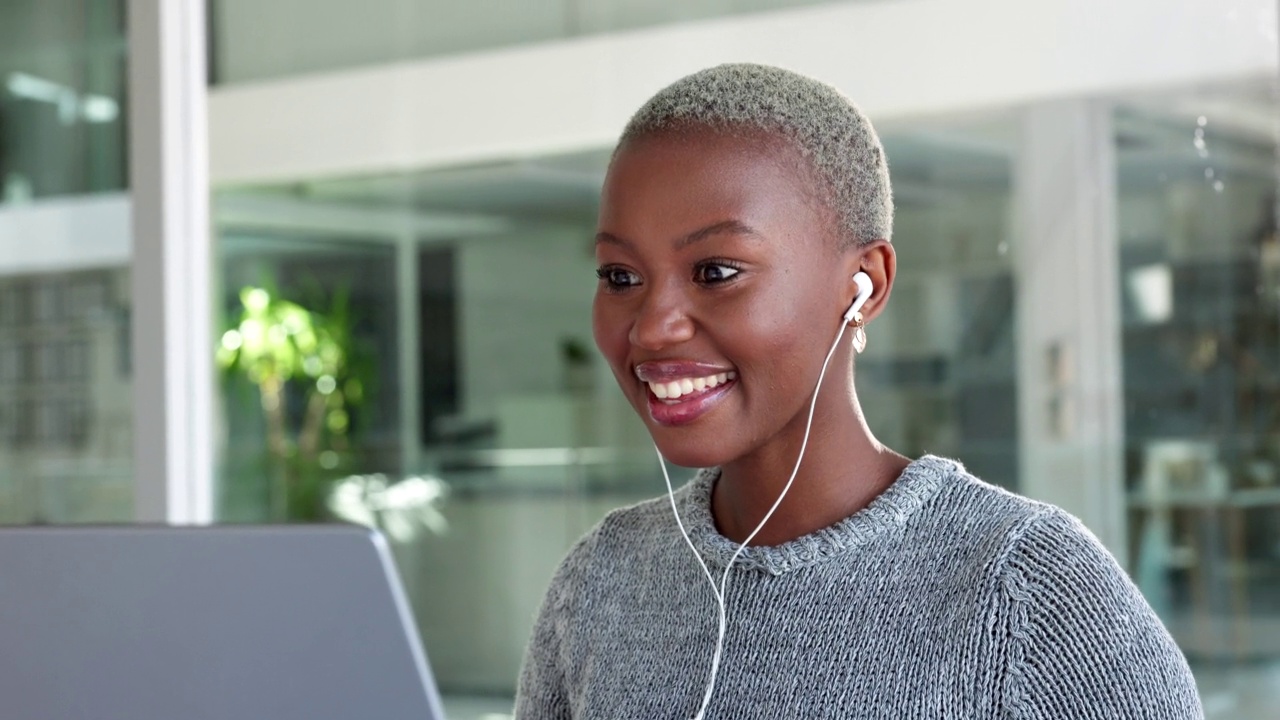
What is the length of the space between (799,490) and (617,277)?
8.5 inches

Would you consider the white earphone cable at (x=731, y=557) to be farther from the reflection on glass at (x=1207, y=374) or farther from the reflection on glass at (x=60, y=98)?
the reflection on glass at (x=60, y=98)

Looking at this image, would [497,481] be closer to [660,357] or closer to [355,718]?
[660,357]

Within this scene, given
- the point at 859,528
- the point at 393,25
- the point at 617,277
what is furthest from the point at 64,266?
the point at 859,528

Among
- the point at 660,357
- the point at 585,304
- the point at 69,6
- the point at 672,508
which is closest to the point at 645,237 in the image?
the point at 660,357

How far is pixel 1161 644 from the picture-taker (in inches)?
38.5

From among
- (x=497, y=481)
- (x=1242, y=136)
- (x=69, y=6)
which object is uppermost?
(x=69, y=6)

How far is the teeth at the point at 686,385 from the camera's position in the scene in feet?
3.54

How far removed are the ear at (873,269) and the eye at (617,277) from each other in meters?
0.16

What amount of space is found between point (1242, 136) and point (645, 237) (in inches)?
72.9

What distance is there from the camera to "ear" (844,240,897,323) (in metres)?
1.12

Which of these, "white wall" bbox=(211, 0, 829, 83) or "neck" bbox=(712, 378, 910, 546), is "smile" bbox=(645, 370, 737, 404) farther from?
"white wall" bbox=(211, 0, 829, 83)

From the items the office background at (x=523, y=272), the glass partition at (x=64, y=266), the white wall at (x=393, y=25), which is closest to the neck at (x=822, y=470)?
the office background at (x=523, y=272)

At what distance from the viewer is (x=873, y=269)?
3.71 feet

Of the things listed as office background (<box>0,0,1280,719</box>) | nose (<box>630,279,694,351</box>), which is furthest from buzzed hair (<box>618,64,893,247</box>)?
office background (<box>0,0,1280,719</box>)
